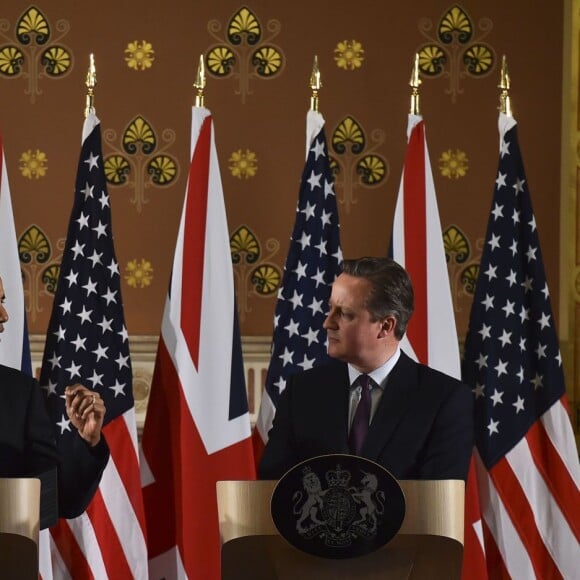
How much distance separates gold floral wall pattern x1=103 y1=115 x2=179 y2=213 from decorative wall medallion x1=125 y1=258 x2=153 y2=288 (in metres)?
0.24

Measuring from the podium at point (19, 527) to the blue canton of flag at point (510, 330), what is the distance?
2.35m

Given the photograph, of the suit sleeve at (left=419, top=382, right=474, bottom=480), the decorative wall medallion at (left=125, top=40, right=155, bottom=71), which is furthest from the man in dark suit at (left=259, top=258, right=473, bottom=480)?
the decorative wall medallion at (left=125, top=40, right=155, bottom=71)

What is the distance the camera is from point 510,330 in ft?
14.0

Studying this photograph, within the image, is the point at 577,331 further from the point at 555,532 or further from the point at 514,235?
the point at 555,532

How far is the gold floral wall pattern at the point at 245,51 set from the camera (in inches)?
188

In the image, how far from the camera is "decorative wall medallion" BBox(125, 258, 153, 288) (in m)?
4.71

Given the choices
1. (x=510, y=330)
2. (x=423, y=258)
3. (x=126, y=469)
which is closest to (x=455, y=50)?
(x=423, y=258)

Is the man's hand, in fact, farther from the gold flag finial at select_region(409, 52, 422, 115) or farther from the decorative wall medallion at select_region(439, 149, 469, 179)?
the decorative wall medallion at select_region(439, 149, 469, 179)

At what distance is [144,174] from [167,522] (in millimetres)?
1514

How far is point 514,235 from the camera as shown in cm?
432

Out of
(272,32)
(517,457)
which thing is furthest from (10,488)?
(272,32)

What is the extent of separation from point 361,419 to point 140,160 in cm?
233

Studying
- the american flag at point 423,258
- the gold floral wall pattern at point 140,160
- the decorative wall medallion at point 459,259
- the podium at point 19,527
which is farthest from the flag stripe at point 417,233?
the podium at point 19,527

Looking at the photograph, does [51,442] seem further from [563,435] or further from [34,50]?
[34,50]
